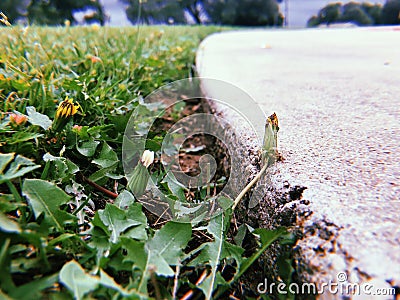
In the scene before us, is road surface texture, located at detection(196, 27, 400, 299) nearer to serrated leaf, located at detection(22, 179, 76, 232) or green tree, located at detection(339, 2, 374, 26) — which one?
serrated leaf, located at detection(22, 179, 76, 232)

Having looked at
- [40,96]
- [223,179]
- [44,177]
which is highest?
[40,96]

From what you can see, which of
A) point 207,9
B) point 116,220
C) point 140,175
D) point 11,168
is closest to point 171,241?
point 116,220

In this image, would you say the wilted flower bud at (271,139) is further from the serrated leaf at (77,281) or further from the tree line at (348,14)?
the tree line at (348,14)

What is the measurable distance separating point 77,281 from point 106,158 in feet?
1.45

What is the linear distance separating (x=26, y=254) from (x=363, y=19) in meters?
31.6

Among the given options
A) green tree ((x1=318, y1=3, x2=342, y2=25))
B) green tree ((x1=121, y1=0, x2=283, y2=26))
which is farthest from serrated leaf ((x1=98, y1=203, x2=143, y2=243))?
green tree ((x1=318, y1=3, x2=342, y2=25))

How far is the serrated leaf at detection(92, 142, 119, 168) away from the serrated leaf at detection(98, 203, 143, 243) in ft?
0.70

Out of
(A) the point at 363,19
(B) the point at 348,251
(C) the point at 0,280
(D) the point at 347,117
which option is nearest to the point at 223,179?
(D) the point at 347,117

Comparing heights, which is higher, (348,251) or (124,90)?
(124,90)

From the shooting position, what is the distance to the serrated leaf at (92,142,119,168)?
866 millimetres

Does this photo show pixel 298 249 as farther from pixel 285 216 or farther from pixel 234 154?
pixel 234 154

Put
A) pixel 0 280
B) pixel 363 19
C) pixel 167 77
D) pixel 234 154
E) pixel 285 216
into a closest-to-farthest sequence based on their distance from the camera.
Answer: pixel 0 280, pixel 285 216, pixel 234 154, pixel 167 77, pixel 363 19

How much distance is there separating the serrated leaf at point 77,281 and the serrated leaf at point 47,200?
13 centimetres

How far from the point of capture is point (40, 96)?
3.41ft
